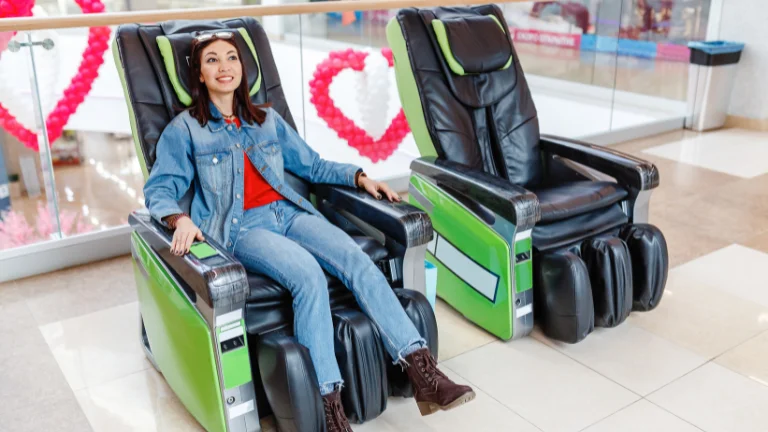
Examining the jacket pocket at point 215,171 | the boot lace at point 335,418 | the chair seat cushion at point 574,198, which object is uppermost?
the jacket pocket at point 215,171

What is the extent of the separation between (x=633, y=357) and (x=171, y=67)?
1.73 m

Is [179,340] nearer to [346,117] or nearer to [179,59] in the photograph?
[179,59]

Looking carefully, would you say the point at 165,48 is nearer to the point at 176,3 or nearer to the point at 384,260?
the point at 384,260

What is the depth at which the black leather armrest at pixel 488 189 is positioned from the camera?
233 centimetres

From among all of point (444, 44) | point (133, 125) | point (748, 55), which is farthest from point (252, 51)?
point (748, 55)

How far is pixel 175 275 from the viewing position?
197 cm

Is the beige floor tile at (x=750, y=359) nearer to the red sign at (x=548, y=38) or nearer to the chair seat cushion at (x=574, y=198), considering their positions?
the chair seat cushion at (x=574, y=198)

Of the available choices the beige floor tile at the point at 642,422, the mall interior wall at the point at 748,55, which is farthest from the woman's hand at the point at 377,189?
the mall interior wall at the point at 748,55

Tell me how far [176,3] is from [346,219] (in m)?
9.32

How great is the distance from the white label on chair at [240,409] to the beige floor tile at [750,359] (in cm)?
151

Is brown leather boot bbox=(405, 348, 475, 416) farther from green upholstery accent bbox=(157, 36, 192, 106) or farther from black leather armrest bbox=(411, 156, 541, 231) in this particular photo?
green upholstery accent bbox=(157, 36, 192, 106)

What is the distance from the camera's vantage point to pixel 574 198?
2559mm

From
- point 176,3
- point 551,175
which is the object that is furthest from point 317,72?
point 176,3

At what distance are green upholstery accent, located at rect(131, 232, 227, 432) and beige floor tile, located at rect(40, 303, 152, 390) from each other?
22cm
